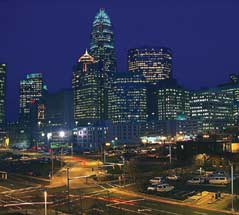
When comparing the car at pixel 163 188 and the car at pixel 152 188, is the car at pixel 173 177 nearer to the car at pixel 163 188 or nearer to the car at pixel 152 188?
the car at pixel 163 188

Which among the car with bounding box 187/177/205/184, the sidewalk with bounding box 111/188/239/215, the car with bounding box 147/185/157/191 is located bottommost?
the sidewalk with bounding box 111/188/239/215

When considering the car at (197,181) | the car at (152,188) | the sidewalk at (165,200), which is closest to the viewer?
the sidewalk at (165,200)

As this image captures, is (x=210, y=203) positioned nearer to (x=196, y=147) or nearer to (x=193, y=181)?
(x=193, y=181)

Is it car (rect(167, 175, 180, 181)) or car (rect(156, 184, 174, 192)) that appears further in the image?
car (rect(167, 175, 180, 181))

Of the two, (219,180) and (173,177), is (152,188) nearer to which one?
(219,180)

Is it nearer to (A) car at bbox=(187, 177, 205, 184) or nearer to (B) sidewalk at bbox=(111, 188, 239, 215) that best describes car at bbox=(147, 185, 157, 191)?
(B) sidewalk at bbox=(111, 188, 239, 215)

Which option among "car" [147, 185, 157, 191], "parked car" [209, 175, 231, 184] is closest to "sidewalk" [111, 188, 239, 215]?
"car" [147, 185, 157, 191]

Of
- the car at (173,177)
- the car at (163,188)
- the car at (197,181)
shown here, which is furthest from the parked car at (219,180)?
the car at (163,188)

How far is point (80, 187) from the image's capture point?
7062 cm

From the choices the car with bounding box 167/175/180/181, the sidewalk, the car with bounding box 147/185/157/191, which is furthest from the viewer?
the car with bounding box 167/175/180/181

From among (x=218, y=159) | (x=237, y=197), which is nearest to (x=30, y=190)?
(x=237, y=197)

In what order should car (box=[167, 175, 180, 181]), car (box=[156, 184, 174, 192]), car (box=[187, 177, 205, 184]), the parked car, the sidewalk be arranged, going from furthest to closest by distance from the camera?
1. car (box=[167, 175, 180, 181])
2. car (box=[187, 177, 205, 184])
3. the parked car
4. car (box=[156, 184, 174, 192])
5. the sidewalk

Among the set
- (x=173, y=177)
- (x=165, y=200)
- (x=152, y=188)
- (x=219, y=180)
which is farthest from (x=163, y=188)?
(x=173, y=177)

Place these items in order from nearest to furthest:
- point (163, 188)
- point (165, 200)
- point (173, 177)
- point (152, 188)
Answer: point (165, 200)
point (163, 188)
point (152, 188)
point (173, 177)
